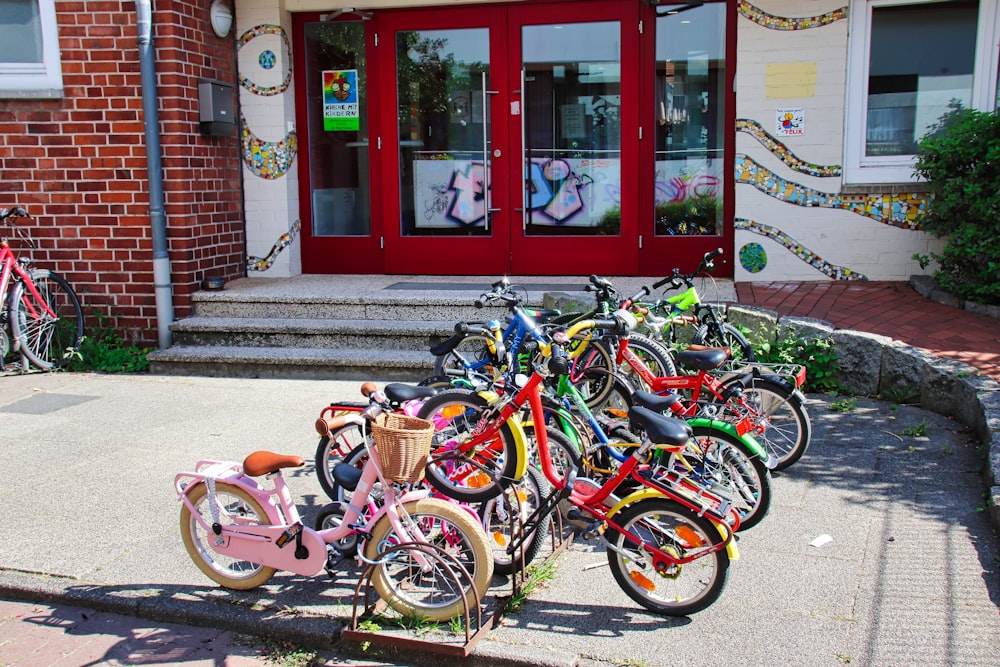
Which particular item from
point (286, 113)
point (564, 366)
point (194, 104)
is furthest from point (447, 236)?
point (564, 366)

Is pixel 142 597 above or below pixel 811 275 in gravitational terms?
below

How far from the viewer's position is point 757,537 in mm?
A: 4566

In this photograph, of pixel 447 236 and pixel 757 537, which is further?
pixel 447 236

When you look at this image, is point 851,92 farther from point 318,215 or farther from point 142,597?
point 142,597

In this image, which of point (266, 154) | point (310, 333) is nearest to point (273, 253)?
point (266, 154)

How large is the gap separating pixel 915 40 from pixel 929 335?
9.76ft

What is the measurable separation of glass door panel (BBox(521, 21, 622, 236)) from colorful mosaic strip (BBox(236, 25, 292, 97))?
229cm

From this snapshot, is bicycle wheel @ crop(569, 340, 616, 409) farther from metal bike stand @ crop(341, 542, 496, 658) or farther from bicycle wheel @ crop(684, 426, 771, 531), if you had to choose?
metal bike stand @ crop(341, 542, 496, 658)

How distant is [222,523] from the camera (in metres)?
4.10

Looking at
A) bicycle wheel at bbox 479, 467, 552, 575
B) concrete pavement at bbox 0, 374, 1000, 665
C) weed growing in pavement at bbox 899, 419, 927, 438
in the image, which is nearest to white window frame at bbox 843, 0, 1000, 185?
concrete pavement at bbox 0, 374, 1000, 665

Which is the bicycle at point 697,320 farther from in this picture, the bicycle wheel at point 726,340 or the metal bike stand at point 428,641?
the metal bike stand at point 428,641

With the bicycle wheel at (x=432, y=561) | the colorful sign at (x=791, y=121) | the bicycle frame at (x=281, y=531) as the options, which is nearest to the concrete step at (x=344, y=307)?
the colorful sign at (x=791, y=121)

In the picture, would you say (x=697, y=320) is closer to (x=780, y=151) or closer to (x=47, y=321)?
(x=780, y=151)

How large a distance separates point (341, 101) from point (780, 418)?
5.72m
